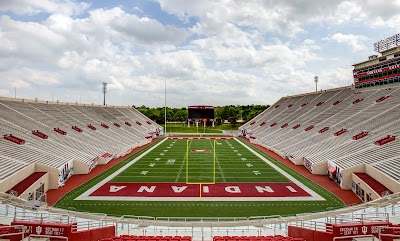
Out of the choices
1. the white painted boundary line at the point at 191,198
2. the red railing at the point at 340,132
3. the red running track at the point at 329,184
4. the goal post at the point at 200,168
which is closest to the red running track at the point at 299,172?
the red running track at the point at 329,184

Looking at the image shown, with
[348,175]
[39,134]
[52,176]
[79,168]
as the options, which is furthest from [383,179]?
[39,134]

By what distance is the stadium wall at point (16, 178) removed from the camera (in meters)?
15.7

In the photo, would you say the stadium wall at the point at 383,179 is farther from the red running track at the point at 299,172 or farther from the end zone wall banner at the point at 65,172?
the end zone wall banner at the point at 65,172

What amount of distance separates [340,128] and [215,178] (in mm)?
16437

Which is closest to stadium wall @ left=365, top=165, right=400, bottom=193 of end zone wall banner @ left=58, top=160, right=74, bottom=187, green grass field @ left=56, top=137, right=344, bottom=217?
green grass field @ left=56, top=137, right=344, bottom=217

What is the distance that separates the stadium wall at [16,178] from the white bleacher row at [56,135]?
391 mm

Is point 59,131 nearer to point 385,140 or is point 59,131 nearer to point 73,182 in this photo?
point 73,182

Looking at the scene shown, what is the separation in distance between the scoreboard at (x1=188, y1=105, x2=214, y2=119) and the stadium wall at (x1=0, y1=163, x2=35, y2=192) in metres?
34.4

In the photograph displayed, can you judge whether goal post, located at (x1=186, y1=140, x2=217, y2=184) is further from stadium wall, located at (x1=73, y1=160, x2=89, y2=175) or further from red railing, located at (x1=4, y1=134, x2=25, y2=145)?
red railing, located at (x1=4, y1=134, x2=25, y2=145)

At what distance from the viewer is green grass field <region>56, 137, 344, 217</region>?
15.8 m

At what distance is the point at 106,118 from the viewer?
46.6 metres

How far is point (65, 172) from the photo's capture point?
71.2 ft

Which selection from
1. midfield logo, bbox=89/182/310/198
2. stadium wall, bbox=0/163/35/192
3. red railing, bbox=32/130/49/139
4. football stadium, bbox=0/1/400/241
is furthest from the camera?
red railing, bbox=32/130/49/139

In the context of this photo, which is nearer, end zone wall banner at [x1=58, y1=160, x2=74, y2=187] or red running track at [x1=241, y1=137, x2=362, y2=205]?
red running track at [x1=241, y1=137, x2=362, y2=205]
